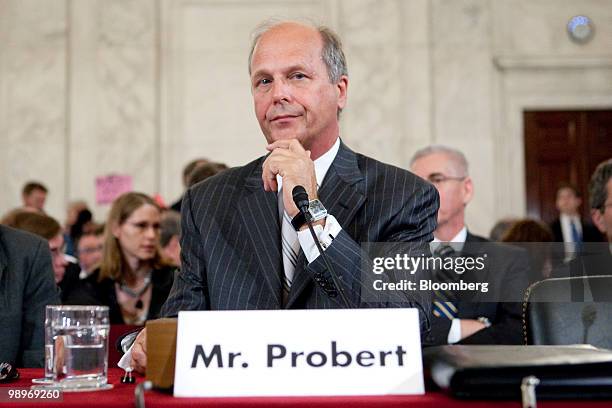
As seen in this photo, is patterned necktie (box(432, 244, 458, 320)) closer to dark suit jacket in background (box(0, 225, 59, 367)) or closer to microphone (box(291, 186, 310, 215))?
microphone (box(291, 186, 310, 215))

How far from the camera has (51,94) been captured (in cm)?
997

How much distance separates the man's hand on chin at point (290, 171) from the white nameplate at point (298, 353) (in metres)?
0.56

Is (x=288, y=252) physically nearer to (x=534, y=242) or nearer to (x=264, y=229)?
(x=264, y=229)

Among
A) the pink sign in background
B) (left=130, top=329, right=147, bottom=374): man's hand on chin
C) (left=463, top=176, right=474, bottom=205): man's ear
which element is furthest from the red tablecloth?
the pink sign in background

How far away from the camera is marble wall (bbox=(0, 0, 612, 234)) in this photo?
988cm

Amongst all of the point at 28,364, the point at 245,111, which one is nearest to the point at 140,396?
the point at 28,364

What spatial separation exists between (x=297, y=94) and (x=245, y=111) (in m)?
7.62

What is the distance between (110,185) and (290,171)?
26.3 feet

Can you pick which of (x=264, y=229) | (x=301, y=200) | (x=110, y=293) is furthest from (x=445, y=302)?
(x=110, y=293)

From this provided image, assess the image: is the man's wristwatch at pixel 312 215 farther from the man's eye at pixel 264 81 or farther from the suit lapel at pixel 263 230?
the man's eye at pixel 264 81

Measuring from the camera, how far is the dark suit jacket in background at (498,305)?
369cm

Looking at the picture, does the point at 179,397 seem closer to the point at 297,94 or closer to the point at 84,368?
the point at 84,368

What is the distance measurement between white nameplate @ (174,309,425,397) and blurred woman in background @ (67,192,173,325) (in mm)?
3327

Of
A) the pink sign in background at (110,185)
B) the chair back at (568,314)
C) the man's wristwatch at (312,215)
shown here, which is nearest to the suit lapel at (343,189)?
the man's wristwatch at (312,215)
